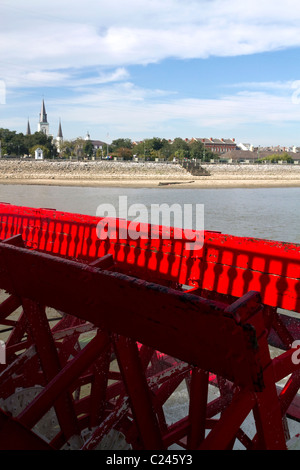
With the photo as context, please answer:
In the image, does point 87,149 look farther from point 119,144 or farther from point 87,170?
point 87,170

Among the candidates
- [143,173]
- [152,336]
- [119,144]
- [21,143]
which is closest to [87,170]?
[143,173]

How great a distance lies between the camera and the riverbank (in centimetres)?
5688

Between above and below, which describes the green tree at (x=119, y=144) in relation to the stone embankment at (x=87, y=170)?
above

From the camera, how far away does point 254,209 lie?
2678 centimetres

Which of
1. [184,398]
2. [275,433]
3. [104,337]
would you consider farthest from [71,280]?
[184,398]

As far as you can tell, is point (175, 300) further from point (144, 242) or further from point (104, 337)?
point (144, 242)

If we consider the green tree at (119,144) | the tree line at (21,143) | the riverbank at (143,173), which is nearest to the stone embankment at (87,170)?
the riverbank at (143,173)

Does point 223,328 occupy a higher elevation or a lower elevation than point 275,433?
higher

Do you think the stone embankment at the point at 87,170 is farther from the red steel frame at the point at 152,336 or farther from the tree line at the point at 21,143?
the red steel frame at the point at 152,336

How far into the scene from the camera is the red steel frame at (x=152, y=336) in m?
1.74

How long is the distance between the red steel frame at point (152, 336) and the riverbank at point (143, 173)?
5043cm

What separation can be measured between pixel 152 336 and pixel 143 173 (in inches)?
2435

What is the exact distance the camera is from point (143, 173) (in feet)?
208

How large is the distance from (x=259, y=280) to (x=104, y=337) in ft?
4.99
